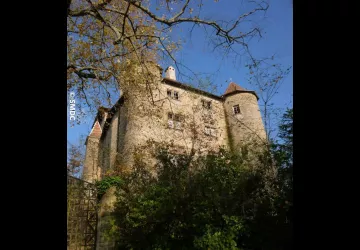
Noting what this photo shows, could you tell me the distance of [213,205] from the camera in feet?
23.0

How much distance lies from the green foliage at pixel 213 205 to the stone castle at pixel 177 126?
9.44ft

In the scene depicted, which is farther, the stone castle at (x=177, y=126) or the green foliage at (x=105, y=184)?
the stone castle at (x=177, y=126)

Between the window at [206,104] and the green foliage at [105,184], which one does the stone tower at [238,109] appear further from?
the green foliage at [105,184]

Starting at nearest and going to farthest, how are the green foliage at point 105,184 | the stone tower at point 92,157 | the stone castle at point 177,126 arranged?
the green foliage at point 105,184
the stone castle at point 177,126
the stone tower at point 92,157

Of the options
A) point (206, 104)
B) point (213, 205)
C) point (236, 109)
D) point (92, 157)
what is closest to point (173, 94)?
point (206, 104)

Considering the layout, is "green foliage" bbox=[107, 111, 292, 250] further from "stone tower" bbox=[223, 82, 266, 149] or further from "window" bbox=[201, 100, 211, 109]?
"stone tower" bbox=[223, 82, 266, 149]

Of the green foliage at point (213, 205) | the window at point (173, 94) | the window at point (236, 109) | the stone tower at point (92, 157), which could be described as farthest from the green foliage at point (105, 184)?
the window at point (236, 109)

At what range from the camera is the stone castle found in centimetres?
1384

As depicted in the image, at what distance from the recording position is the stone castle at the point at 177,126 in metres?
13.8
